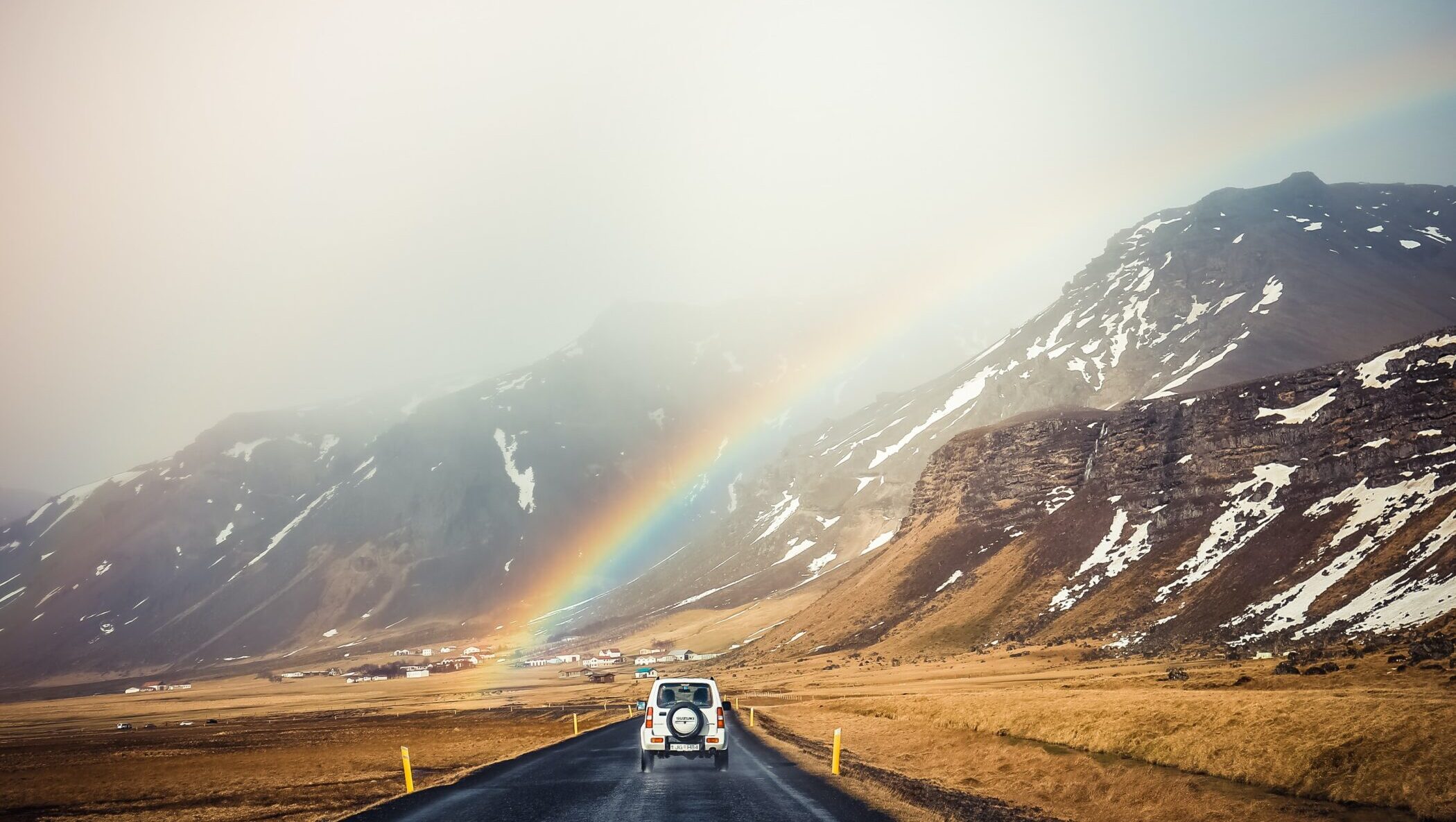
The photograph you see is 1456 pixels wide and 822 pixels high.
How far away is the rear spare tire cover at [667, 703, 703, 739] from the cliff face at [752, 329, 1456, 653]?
164 ft

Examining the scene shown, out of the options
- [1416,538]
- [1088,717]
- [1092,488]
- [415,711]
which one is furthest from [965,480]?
[1088,717]

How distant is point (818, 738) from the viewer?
39.8m

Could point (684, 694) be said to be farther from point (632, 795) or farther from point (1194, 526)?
point (1194, 526)

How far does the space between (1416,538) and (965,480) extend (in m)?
91.1

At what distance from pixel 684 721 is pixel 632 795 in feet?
17.7

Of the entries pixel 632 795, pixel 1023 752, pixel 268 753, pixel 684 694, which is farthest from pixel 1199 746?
pixel 268 753

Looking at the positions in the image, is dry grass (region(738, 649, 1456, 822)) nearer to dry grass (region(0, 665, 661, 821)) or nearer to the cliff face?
dry grass (region(0, 665, 661, 821))

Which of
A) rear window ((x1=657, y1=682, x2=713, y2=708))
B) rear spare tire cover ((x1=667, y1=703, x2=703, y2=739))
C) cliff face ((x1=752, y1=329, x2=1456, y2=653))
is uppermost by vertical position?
rear window ((x1=657, y1=682, x2=713, y2=708))

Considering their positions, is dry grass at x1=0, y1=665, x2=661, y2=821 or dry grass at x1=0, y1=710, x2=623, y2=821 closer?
dry grass at x1=0, y1=710, x2=623, y2=821

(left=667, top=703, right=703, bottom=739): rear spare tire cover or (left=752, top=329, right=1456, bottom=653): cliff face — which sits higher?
(left=667, top=703, right=703, bottom=739): rear spare tire cover

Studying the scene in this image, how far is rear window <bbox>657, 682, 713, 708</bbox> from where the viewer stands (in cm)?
2630

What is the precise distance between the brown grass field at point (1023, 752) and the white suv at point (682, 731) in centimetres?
401

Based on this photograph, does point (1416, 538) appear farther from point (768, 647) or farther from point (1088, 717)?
point (768, 647)

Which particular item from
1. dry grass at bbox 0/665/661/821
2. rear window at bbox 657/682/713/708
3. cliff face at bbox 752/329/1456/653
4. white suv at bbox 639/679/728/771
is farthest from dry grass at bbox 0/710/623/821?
cliff face at bbox 752/329/1456/653
